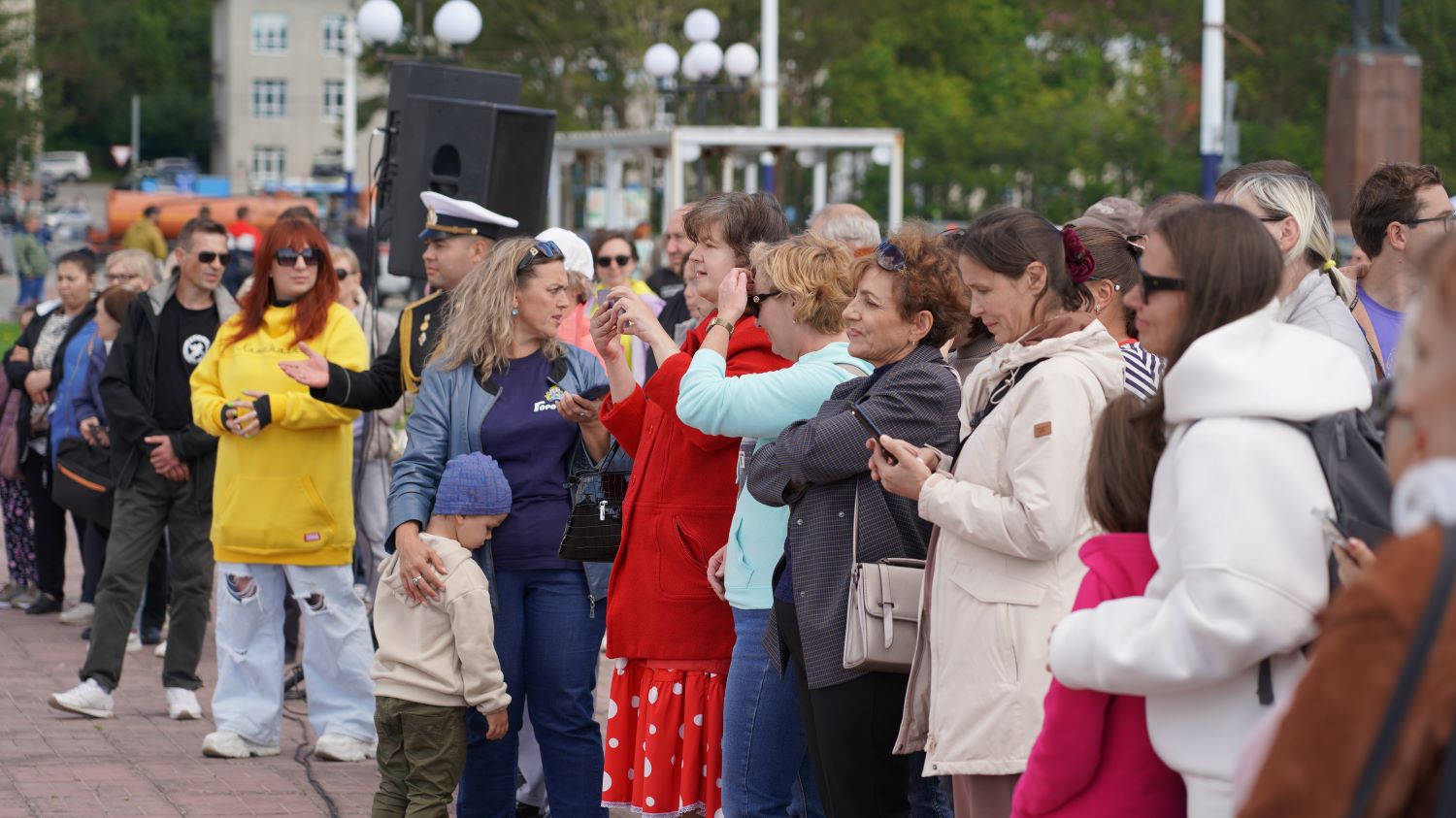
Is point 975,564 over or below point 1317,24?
below

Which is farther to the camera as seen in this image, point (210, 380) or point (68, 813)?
point (210, 380)

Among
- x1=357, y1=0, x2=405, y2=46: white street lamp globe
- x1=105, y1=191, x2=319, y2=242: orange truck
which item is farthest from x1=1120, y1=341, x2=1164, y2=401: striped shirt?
x1=105, y1=191, x2=319, y2=242: orange truck

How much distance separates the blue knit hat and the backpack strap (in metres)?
3.69

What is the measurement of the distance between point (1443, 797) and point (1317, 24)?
149 feet

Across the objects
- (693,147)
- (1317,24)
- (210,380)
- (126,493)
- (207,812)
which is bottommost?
(207,812)

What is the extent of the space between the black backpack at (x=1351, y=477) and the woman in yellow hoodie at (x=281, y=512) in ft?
15.5

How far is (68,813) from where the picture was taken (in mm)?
6113

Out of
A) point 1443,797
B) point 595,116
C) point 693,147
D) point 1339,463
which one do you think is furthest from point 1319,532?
point 595,116

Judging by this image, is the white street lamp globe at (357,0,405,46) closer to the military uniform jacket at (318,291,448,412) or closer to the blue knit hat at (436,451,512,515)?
the military uniform jacket at (318,291,448,412)

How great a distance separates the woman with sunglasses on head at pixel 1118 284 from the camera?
172 inches

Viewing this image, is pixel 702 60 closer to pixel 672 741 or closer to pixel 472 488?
pixel 472 488

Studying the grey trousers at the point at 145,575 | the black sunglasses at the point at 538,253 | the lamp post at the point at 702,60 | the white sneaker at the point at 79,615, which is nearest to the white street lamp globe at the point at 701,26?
the lamp post at the point at 702,60

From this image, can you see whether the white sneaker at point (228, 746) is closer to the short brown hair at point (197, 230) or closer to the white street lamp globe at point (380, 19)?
the short brown hair at point (197, 230)

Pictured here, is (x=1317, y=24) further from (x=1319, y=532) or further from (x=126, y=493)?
(x=1319, y=532)
